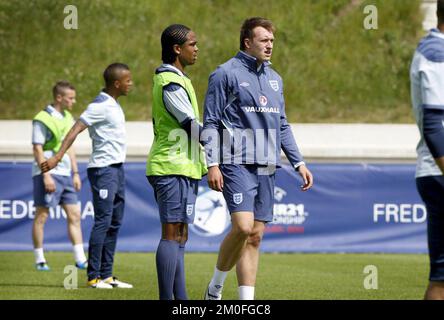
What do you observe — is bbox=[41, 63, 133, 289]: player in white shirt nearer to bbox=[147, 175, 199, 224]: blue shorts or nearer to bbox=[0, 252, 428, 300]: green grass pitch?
bbox=[0, 252, 428, 300]: green grass pitch

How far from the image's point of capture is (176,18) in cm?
2242

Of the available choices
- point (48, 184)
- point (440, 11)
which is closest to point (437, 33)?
point (440, 11)

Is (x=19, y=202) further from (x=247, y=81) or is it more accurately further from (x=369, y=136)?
(x=247, y=81)

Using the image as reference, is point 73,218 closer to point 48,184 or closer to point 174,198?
point 48,184

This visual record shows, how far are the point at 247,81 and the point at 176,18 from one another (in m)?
15.1

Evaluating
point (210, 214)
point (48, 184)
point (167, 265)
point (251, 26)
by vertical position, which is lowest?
point (210, 214)

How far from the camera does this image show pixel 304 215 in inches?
642

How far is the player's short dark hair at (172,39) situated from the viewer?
757 centimetres

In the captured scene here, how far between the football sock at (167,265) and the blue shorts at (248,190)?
0.54 m

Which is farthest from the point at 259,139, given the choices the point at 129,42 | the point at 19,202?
the point at 129,42

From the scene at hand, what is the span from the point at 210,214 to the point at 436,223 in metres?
10.3

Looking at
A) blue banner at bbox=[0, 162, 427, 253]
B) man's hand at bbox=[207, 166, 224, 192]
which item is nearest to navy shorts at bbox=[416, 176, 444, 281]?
man's hand at bbox=[207, 166, 224, 192]

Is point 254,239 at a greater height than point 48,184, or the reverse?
point 48,184

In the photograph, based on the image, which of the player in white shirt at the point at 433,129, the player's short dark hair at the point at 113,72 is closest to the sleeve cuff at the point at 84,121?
the player's short dark hair at the point at 113,72
